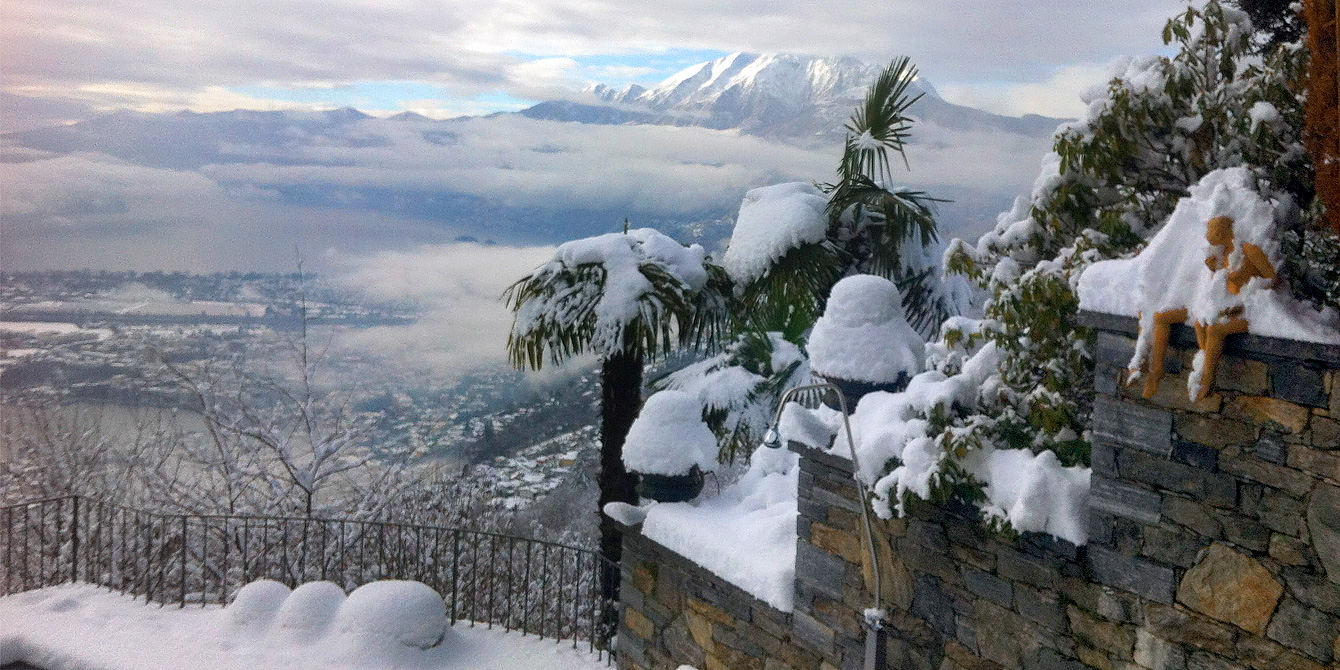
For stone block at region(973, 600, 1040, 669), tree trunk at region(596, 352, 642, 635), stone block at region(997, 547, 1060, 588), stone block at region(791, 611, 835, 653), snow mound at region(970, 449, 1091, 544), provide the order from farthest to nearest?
tree trunk at region(596, 352, 642, 635) → stone block at region(791, 611, 835, 653) → stone block at region(973, 600, 1040, 669) → stone block at region(997, 547, 1060, 588) → snow mound at region(970, 449, 1091, 544)

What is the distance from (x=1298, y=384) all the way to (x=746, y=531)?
3136 millimetres

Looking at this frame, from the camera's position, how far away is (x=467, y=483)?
16812mm

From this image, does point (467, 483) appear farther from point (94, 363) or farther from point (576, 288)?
point (576, 288)

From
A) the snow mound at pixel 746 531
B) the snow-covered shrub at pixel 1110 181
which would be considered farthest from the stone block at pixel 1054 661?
the snow mound at pixel 746 531

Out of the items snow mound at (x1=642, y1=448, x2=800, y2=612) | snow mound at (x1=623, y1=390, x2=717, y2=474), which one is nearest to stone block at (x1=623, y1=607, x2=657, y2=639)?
snow mound at (x1=642, y1=448, x2=800, y2=612)

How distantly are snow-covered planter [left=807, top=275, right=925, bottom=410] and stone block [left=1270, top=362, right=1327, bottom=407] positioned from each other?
1971 millimetres

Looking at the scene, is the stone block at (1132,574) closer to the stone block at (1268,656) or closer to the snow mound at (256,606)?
the stone block at (1268,656)

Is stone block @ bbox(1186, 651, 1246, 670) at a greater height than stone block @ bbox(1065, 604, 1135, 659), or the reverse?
stone block @ bbox(1186, 651, 1246, 670)

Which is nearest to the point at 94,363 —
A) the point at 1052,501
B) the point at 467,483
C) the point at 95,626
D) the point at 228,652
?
the point at 467,483

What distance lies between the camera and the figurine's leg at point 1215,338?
239cm

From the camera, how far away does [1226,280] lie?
2430 mm

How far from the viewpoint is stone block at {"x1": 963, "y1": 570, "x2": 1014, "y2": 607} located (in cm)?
321

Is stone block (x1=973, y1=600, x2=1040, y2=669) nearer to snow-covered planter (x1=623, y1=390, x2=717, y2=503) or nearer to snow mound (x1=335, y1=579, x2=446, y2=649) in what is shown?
snow-covered planter (x1=623, y1=390, x2=717, y2=503)

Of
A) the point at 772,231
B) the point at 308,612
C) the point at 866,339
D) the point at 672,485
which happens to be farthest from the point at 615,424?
the point at 866,339
